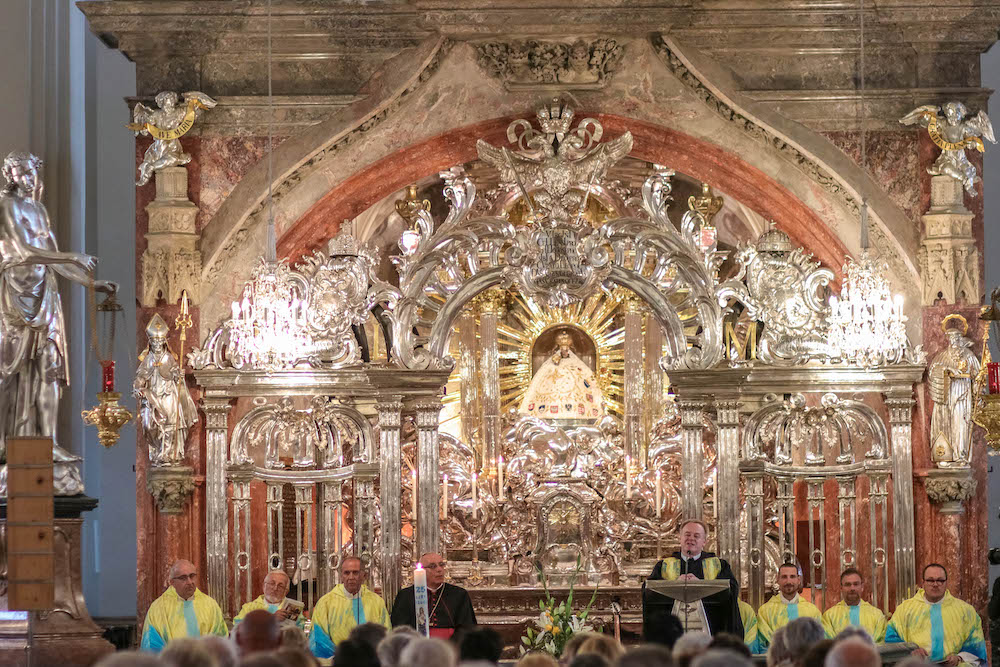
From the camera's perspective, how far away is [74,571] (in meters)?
12.8

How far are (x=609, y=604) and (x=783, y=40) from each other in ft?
15.1

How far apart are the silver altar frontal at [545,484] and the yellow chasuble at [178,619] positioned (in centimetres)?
122

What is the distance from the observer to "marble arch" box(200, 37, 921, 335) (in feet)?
47.0

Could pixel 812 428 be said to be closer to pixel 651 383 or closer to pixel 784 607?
pixel 784 607

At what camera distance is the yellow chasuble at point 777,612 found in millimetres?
12633

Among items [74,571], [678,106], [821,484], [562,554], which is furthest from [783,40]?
[74,571]

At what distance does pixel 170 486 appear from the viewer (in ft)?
45.4

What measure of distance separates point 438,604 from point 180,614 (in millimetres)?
1845

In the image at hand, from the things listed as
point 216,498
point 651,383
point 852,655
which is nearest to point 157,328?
point 216,498

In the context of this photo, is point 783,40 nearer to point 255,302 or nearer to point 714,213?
point 714,213

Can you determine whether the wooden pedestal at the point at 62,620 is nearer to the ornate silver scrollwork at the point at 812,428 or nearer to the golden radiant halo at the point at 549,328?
the golden radiant halo at the point at 549,328

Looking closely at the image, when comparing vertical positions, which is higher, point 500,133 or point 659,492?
point 500,133

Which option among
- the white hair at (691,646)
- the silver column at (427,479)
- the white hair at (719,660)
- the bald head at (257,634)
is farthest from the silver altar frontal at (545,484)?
the white hair at (719,660)

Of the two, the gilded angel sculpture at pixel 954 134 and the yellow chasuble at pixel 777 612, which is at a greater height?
the gilded angel sculpture at pixel 954 134
